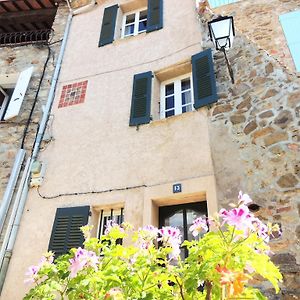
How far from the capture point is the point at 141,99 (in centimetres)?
675

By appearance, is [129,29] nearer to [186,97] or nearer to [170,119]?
[186,97]

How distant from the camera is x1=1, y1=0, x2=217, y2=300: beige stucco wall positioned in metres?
5.50

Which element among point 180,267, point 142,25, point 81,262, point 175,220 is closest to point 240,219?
point 180,267

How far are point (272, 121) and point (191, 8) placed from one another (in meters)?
3.83

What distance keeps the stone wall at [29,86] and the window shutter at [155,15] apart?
2.70 meters

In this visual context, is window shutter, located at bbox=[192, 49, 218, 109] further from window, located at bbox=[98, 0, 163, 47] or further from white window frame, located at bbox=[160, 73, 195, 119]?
window, located at bbox=[98, 0, 163, 47]

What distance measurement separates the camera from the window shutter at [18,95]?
779 cm

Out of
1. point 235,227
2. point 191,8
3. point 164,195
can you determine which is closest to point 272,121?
point 164,195

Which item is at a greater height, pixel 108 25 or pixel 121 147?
pixel 108 25

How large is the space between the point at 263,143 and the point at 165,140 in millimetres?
1735

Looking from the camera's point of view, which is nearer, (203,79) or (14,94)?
(203,79)

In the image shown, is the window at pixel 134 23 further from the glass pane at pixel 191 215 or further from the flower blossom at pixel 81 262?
the flower blossom at pixel 81 262

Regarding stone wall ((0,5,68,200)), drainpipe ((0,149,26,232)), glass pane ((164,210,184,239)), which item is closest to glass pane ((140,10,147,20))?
stone wall ((0,5,68,200))

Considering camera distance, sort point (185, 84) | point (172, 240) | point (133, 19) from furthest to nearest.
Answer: point (133, 19) < point (185, 84) < point (172, 240)
